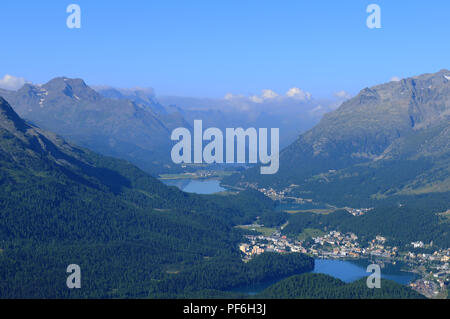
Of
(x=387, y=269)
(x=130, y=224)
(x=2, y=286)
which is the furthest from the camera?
(x=130, y=224)

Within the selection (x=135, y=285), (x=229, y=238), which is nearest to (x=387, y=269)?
(x=229, y=238)

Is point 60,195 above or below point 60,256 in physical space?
above

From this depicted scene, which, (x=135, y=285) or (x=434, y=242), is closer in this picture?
(x=135, y=285)
